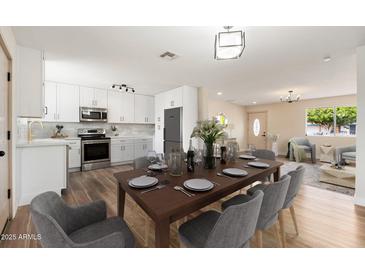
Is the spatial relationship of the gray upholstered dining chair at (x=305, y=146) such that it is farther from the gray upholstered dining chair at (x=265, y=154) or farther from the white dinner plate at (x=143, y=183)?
the white dinner plate at (x=143, y=183)

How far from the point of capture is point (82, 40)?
209cm

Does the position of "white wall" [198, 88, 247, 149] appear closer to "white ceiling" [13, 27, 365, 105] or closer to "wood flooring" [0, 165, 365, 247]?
"white ceiling" [13, 27, 365, 105]

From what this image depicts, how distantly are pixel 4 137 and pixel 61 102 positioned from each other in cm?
273

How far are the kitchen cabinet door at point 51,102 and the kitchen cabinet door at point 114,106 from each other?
1.26 meters

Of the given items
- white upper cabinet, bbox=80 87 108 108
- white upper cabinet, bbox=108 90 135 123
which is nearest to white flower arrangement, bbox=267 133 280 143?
white upper cabinet, bbox=108 90 135 123

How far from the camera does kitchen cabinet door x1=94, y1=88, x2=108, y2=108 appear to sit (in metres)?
4.53

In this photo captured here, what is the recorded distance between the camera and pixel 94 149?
4359 millimetres

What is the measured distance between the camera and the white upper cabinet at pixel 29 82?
2.31 m

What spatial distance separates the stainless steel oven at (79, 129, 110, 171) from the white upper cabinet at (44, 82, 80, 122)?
507 mm

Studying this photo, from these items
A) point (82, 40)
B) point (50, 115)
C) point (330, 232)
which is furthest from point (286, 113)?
point (50, 115)

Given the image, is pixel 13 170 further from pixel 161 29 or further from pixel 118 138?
pixel 118 138

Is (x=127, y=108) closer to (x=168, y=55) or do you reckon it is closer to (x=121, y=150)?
(x=121, y=150)

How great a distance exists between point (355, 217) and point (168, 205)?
103 inches

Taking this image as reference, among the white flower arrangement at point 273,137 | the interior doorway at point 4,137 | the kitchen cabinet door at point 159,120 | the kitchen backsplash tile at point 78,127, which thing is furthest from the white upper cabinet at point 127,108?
the white flower arrangement at point 273,137
